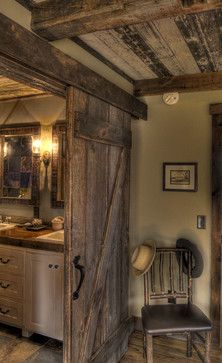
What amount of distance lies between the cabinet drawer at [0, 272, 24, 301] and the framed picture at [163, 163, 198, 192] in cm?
172

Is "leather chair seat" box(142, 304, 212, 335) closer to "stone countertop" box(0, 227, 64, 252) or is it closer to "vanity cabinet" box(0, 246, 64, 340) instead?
"vanity cabinet" box(0, 246, 64, 340)

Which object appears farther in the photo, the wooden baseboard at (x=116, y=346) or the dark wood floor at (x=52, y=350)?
the dark wood floor at (x=52, y=350)

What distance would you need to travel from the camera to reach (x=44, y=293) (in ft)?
9.42

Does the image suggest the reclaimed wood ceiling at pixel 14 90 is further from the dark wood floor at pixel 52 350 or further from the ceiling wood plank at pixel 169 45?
the dark wood floor at pixel 52 350

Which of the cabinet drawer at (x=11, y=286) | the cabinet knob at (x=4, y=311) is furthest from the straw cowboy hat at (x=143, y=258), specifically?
the cabinet knob at (x=4, y=311)

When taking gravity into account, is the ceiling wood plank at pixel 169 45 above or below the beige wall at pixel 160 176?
above

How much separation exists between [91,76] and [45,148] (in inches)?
66.9

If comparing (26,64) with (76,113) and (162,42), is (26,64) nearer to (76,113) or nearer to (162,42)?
(76,113)

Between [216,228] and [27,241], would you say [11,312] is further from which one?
[216,228]

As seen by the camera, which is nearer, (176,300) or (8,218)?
(176,300)

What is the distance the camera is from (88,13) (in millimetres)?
1490

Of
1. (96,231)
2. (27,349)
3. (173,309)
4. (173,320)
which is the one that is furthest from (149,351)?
(27,349)

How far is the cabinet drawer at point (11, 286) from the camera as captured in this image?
300 centimetres

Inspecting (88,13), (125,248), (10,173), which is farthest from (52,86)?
(10,173)
